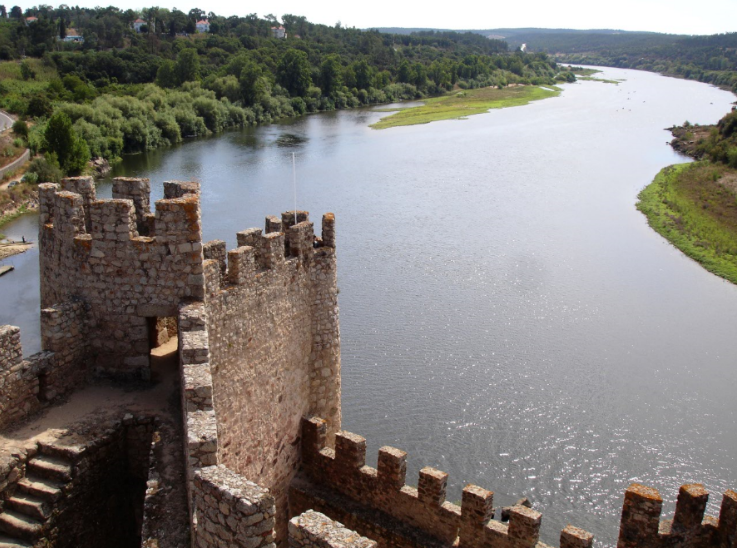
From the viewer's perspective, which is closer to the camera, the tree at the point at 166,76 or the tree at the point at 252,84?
the tree at the point at 252,84

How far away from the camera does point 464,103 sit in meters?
84.3

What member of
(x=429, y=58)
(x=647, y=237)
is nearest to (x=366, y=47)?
(x=429, y=58)

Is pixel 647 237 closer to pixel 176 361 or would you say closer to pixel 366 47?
pixel 176 361

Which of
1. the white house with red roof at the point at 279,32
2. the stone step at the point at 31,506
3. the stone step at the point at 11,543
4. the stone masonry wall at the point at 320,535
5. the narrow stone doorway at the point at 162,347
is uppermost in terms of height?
the white house with red roof at the point at 279,32

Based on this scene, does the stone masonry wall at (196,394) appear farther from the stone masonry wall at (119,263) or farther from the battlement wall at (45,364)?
the battlement wall at (45,364)

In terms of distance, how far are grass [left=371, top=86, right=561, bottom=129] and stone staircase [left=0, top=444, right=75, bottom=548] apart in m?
56.7

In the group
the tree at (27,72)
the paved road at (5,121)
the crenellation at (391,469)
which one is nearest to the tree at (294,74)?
the tree at (27,72)

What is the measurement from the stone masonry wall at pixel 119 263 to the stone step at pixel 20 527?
1718 millimetres

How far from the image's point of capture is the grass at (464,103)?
67438 millimetres

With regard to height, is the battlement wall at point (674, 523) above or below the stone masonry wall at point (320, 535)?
below

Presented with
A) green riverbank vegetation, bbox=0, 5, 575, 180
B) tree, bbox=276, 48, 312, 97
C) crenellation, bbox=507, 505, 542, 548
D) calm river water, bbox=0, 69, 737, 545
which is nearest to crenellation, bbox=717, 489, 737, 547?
crenellation, bbox=507, 505, 542, 548

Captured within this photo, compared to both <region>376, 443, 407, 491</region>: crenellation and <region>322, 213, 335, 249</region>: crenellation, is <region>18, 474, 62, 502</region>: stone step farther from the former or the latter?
<region>322, 213, 335, 249</region>: crenellation

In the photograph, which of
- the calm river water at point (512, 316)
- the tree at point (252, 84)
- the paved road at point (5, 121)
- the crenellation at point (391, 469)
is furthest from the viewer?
the tree at point (252, 84)

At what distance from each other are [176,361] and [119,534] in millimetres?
1840
